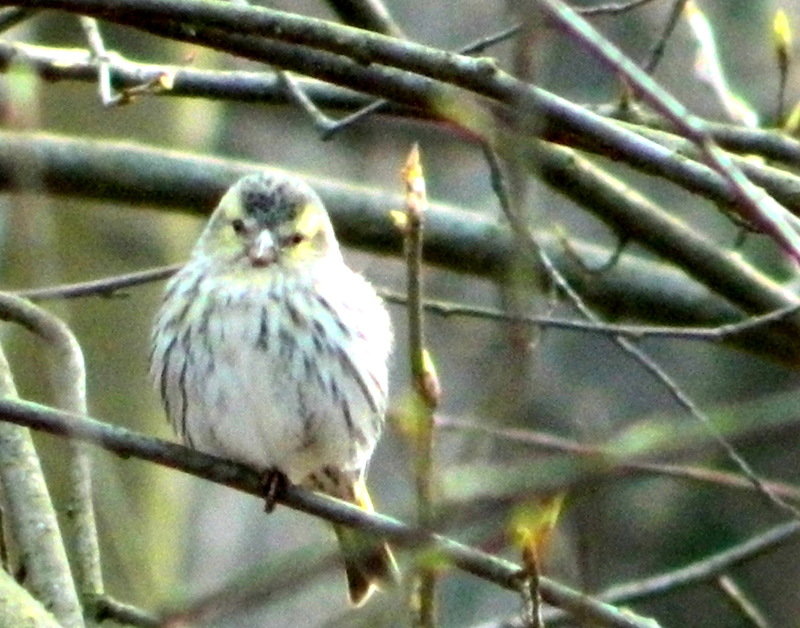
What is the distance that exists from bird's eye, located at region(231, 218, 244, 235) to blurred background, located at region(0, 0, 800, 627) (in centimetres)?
62

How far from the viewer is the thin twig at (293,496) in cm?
296

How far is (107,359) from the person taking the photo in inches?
251

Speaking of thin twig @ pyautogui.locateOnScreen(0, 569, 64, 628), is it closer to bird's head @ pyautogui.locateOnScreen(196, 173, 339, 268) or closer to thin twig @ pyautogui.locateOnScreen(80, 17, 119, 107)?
thin twig @ pyautogui.locateOnScreen(80, 17, 119, 107)

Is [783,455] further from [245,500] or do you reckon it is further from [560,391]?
[245,500]

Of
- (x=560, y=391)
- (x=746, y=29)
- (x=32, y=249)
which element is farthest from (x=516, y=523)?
(x=746, y=29)

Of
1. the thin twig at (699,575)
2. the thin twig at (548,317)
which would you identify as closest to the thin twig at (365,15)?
the thin twig at (548,317)

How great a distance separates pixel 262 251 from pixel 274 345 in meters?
0.30

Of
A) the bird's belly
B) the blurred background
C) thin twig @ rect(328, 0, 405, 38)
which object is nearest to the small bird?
the bird's belly

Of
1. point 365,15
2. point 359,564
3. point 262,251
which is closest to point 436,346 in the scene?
point 359,564

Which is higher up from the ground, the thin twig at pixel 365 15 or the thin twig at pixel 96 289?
the thin twig at pixel 365 15

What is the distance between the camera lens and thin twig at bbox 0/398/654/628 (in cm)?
296

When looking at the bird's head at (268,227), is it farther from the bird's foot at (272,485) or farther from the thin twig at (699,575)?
the thin twig at (699,575)

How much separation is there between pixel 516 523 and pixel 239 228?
2.89 meters

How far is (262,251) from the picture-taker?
179 inches
